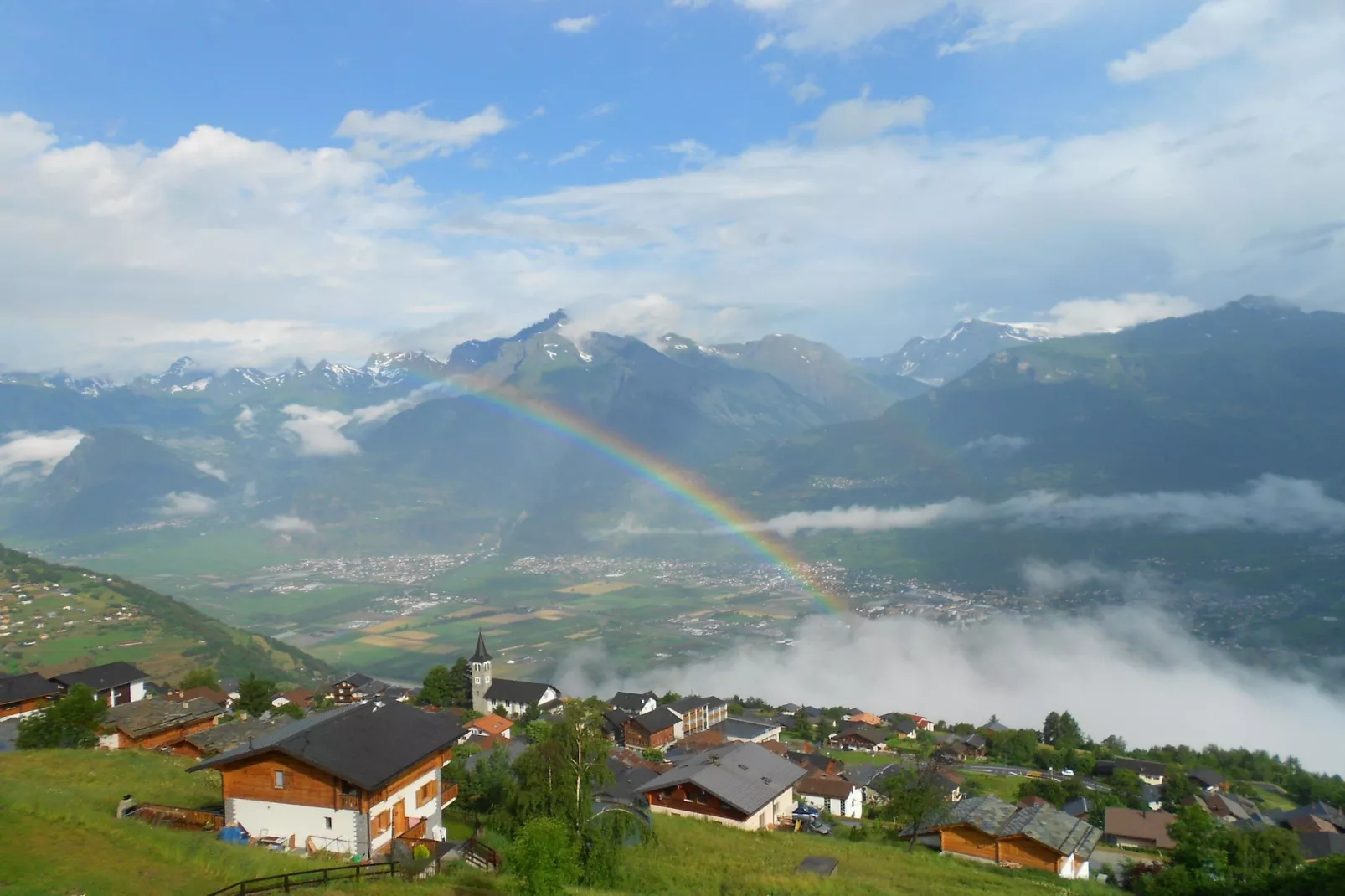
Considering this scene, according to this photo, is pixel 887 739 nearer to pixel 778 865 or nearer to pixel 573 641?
pixel 778 865

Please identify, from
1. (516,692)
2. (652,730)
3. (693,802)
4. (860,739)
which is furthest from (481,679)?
(693,802)

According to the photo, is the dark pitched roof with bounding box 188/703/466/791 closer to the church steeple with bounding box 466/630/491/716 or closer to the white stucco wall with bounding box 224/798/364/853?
the white stucco wall with bounding box 224/798/364/853

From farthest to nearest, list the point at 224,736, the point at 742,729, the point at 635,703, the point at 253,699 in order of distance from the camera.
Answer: the point at 635,703
the point at 742,729
the point at 253,699
the point at 224,736

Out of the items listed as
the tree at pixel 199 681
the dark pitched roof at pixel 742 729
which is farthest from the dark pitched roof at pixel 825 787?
the tree at pixel 199 681

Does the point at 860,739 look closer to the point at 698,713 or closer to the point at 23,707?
the point at 698,713

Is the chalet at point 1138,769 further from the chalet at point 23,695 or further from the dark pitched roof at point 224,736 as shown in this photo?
the chalet at point 23,695
